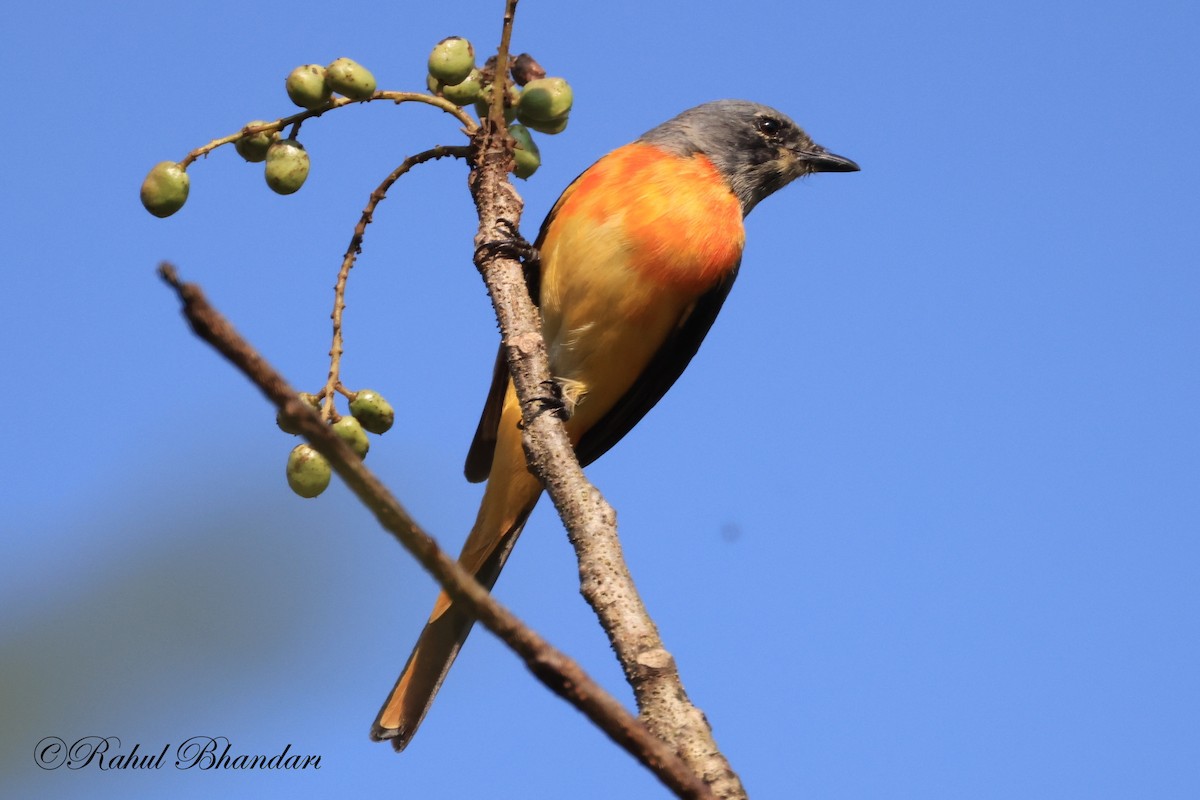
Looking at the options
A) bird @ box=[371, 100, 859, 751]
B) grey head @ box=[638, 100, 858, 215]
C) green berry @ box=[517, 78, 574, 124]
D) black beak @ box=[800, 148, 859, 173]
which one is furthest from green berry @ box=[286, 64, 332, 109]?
black beak @ box=[800, 148, 859, 173]

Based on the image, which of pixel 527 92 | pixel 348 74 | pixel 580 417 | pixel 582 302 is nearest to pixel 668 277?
pixel 582 302

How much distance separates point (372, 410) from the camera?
3.08 metres

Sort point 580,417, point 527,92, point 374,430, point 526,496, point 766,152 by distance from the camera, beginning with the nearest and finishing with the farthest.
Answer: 1. point 374,430
2. point 527,92
3. point 526,496
4. point 580,417
5. point 766,152

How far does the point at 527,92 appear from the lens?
11.0 feet

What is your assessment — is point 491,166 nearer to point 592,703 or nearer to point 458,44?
point 458,44

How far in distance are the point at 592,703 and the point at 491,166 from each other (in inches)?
79.0

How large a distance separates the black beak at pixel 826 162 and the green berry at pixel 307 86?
3.32 meters

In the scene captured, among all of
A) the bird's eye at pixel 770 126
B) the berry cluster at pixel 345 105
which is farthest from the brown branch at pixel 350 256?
the bird's eye at pixel 770 126

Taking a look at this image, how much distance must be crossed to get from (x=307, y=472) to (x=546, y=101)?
1198 millimetres

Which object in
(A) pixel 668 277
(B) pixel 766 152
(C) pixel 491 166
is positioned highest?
(B) pixel 766 152

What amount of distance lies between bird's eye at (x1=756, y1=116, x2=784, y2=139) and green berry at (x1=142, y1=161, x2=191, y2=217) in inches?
134

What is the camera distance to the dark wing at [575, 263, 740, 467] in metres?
4.89

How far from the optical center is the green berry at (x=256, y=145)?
3201 mm

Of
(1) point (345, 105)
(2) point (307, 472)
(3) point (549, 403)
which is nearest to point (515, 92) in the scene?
(1) point (345, 105)
